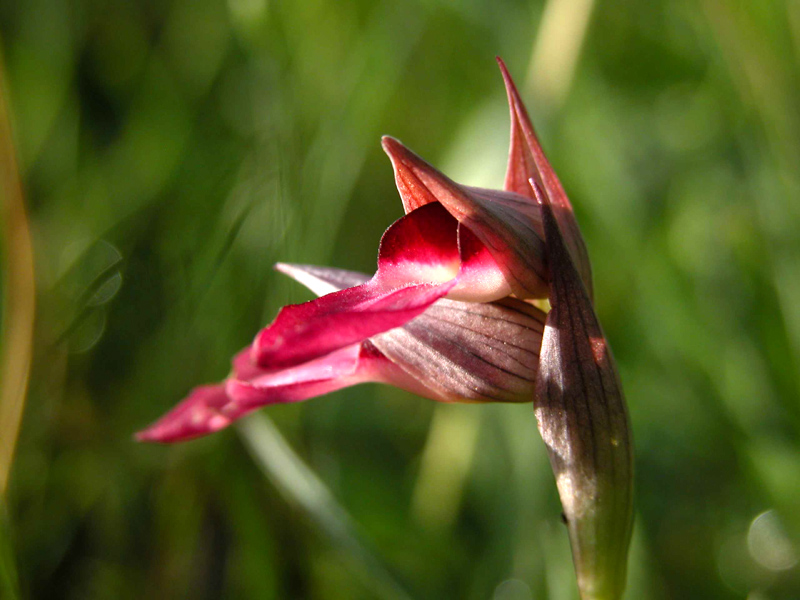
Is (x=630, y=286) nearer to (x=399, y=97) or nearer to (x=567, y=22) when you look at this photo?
(x=567, y=22)

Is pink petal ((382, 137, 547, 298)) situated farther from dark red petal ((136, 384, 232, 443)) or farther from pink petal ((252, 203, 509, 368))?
dark red petal ((136, 384, 232, 443))

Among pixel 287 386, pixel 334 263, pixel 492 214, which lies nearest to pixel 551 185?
pixel 492 214

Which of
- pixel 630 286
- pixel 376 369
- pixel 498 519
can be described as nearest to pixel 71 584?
pixel 498 519

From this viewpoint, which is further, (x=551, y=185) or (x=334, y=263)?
(x=334, y=263)

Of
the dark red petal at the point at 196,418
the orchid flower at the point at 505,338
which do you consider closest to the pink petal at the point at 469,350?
the orchid flower at the point at 505,338

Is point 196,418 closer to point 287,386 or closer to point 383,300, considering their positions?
point 287,386
